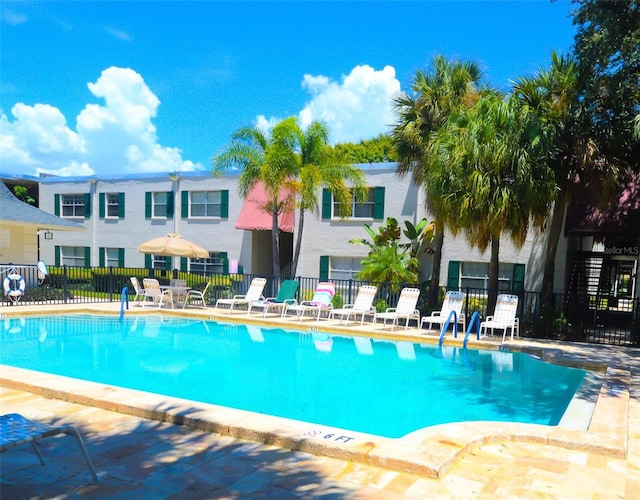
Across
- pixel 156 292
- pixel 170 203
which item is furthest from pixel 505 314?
pixel 170 203

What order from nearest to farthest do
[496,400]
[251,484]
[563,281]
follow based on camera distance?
1. [251,484]
2. [496,400]
3. [563,281]

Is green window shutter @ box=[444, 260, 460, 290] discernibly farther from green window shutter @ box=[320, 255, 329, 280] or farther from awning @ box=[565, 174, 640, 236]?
green window shutter @ box=[320, 255, 329, 280]

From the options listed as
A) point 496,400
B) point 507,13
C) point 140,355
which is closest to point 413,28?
point 507,13

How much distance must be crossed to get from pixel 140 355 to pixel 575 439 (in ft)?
29.2

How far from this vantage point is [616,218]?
15.0 meters

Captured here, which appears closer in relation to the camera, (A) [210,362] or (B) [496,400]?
(B) [496,400]

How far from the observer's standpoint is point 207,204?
80.5 feet

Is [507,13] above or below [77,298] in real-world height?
above

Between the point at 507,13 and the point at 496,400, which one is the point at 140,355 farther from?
the point at 507,13

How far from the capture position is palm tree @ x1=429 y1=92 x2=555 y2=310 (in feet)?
40.3

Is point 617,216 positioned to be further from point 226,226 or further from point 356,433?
point 226,226

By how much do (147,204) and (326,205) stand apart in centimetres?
965

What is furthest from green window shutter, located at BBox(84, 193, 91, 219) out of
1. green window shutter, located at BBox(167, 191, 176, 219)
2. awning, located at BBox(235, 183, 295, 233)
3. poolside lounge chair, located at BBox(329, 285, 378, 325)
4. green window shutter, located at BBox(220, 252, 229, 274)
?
poolside lounge chair, located at BBox(329, 285, 378, 325)

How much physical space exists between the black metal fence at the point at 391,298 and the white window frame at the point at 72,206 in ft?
20.2
